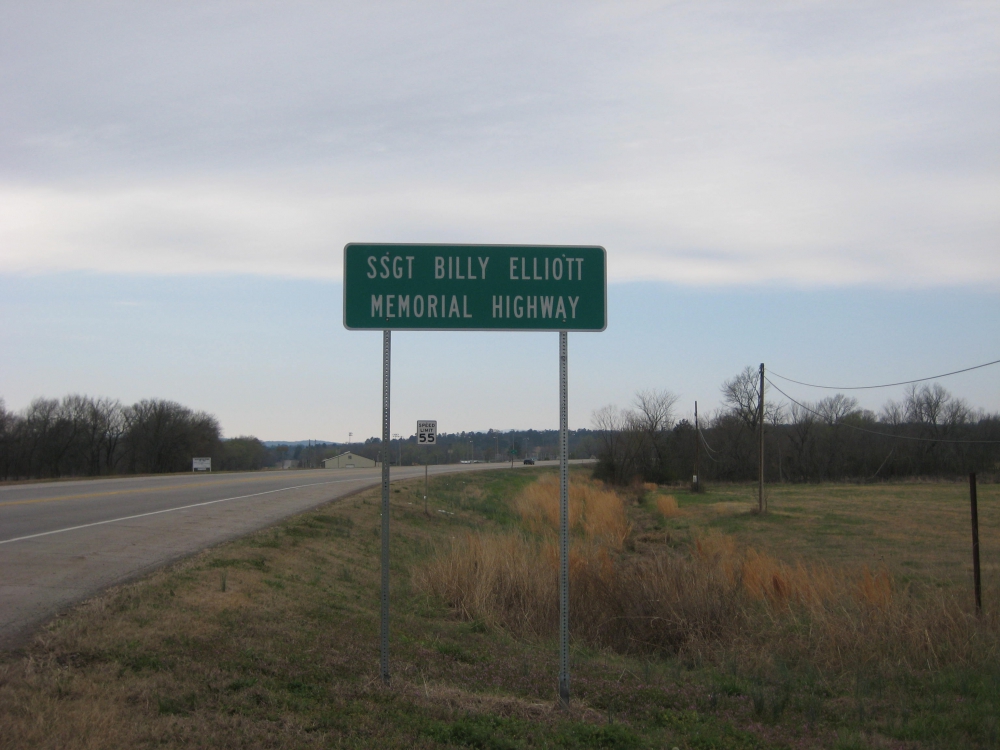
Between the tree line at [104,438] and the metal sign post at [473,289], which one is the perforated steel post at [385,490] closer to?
the metal sign post at [473,289]

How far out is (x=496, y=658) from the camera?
26.6 feet

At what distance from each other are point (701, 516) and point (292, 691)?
122ft

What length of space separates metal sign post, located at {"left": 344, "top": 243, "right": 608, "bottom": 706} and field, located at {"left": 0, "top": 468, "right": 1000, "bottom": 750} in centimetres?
99

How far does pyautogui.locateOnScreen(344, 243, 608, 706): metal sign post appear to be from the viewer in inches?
254

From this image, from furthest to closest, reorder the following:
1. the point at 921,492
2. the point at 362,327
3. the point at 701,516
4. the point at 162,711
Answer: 1. the point at 921,492
2. the point at 701,516
3. the point at 362,327
4. the point at 162,711

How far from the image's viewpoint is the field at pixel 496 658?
5.29 m

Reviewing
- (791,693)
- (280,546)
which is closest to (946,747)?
(791,693)

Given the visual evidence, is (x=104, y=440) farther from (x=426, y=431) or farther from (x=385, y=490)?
(x=385, y=490)

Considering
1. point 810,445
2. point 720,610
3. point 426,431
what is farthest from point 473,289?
point 810,445

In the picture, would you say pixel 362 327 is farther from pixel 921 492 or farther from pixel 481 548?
pixel 921 492

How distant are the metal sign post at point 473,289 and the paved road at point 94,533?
3.93 metres

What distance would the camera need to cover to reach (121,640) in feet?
21.5

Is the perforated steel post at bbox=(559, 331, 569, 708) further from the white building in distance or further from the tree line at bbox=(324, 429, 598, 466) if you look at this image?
the white building in distance

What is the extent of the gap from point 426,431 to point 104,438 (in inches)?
2835
